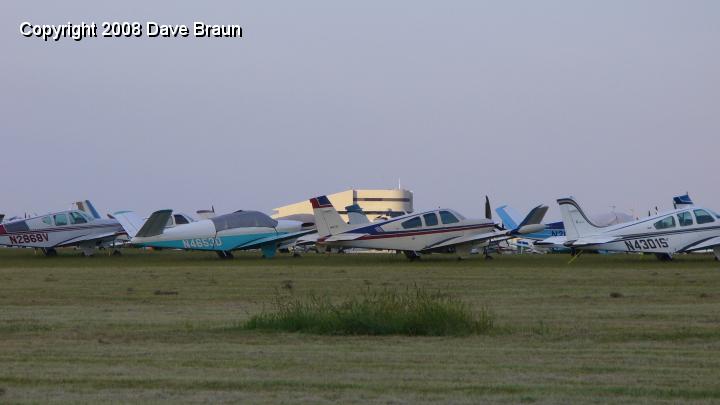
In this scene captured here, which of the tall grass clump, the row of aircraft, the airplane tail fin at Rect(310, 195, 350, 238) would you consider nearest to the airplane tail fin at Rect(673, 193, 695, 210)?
the row of aircraft

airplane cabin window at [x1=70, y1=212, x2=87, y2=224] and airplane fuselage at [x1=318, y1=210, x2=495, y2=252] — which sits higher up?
airplane cabin window at [x1=70, y1=212, x2=87, y2=224]

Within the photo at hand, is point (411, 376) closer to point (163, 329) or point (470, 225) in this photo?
point (163, 329)

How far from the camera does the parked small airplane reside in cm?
4350

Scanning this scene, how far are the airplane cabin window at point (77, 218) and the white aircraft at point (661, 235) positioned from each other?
788 inches

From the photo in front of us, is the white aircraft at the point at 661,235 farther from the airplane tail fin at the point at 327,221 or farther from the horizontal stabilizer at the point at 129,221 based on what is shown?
the horizontal stabilizer at the point at 129,221

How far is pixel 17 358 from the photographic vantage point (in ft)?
36.0

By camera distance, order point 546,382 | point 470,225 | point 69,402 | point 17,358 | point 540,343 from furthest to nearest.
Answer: point 470,225 < point 540,343 < point 17,358 < point 546,382 < point 69,402

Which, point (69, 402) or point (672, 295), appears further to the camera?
point (672, 295)

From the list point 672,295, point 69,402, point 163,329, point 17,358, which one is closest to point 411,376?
point 69,402

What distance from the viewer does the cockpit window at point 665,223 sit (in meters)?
34.0

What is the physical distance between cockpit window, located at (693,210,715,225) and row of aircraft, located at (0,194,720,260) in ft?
0.10

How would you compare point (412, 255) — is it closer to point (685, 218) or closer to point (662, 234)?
point (662, 234)

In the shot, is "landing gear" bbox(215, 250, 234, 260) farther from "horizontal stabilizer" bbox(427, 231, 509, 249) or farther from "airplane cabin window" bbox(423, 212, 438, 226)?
"horizontal stabilizer" bbox(427, 231, 509, 249)

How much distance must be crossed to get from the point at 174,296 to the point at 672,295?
8.61m
